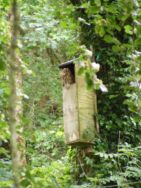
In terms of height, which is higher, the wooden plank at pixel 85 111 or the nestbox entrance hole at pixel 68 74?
the nestbox entrance hole at pixel 68 74

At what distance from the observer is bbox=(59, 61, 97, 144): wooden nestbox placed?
10.4 feet

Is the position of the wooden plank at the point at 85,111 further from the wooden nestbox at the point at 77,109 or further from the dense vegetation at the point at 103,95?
the dense vegetation at the point at 103,95

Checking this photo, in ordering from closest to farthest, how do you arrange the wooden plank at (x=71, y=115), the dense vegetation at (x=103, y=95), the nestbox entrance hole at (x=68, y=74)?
the dense vegetation at (x=103, y=95) < the wooden plank at (x=71, y=115) < the nestbox entrance hole at (x=68, y=74)

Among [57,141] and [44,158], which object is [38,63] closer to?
[57,141]

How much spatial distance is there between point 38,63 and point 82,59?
5875mm

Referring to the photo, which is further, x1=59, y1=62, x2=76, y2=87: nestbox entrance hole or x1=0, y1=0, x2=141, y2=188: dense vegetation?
x1=59, y1=62, x2=76, y2=87: nestbox entrance hole

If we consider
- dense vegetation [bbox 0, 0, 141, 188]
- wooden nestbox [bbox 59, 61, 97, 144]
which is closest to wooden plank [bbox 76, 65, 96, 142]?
wooden nestbox [bbox 59, 61, 97, 144]

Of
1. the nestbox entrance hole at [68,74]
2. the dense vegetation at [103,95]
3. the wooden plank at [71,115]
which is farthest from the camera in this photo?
the nestbox entrance hole at [68,74]

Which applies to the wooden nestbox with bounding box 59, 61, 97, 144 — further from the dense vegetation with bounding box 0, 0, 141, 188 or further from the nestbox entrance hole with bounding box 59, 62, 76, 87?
the dense vegetation with bounding box 0, 0, 141, 188

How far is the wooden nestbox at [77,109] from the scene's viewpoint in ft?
10.4

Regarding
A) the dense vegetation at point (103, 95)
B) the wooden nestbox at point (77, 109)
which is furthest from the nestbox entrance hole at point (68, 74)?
Answer: the dense vegetation at point (103, 95)

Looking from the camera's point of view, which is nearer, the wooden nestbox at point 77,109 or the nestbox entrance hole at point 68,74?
the wooden nestbox at point 77,109

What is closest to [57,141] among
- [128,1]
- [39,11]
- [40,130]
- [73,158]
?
[40,130]

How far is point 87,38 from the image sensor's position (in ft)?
11.8
